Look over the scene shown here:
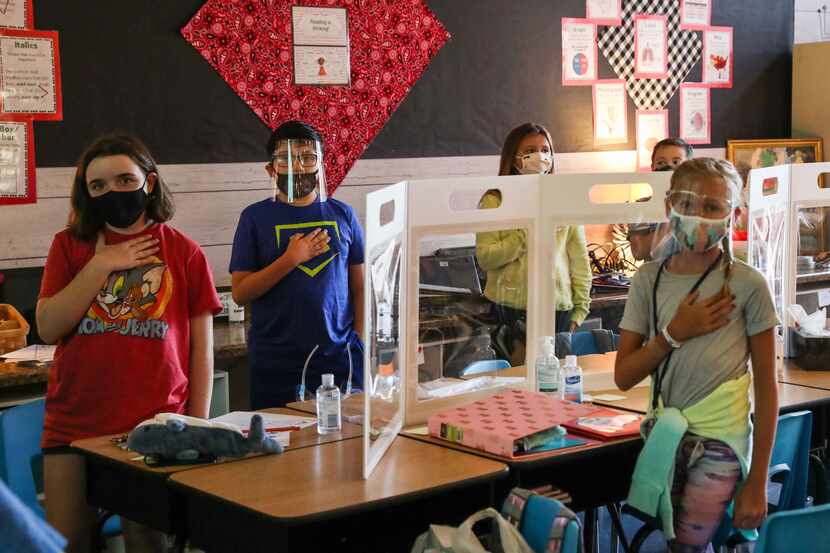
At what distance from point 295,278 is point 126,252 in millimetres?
743

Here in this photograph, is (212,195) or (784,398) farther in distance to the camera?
(212,195)

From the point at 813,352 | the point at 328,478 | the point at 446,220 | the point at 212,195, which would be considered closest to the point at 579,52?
the point at 212,195

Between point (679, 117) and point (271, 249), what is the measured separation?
3.87 metres

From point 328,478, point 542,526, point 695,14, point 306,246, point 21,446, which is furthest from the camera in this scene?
point 695,14

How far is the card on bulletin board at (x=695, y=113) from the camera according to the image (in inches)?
260

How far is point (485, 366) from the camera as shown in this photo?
3.14 metres

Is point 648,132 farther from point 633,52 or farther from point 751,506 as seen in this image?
point 751,506

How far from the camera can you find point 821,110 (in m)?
6.97

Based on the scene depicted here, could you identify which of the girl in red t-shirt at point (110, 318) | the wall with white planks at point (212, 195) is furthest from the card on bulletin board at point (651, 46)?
the girl in red t-shirt at point (110, 318)

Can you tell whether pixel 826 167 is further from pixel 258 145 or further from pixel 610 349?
pixel 258 145

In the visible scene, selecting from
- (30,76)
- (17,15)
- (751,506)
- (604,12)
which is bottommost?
(751,506)

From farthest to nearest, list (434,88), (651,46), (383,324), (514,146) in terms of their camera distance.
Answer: (651,46) → (434,88) → (514,146) → (383,324)

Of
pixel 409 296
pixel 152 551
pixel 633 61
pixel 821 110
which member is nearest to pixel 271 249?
pixel 409 296

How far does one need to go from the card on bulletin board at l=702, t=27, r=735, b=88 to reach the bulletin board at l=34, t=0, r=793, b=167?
7cm
